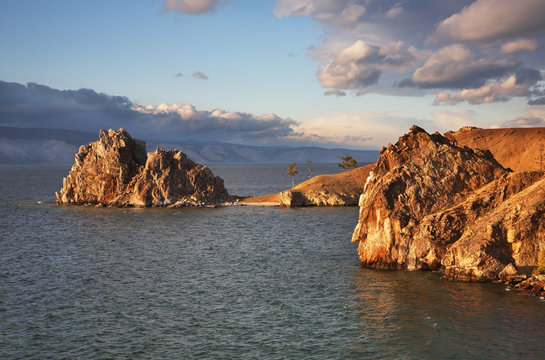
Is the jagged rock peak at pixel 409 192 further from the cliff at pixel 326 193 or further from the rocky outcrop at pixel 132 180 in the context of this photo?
the rocky outcrop at pixel 132 180

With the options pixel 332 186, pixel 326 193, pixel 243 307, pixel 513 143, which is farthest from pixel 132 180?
pixel 513 143

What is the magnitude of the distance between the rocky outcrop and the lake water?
172ft

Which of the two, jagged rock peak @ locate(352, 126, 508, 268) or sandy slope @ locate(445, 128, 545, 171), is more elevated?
sandy slope @ locate(445, 128, 545, 171)

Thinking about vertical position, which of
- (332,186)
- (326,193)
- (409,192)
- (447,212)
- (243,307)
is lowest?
(243,307)

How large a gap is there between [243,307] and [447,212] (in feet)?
73.4

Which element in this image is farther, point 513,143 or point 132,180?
point 513,143

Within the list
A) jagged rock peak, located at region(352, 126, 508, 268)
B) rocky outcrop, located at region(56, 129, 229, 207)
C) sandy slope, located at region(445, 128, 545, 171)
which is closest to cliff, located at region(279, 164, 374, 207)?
rocky outcrop, located at region(56, 129, 229, 207)

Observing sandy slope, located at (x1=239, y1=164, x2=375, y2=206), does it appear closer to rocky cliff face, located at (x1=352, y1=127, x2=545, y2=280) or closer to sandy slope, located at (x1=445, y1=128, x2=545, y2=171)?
sandy slope, located at (x1=445, y1=128, x2=545, y2=171)

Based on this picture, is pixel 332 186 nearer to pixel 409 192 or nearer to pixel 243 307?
pixel 409 192

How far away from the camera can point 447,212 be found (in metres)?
47.7

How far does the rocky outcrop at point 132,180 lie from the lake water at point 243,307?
5253 cm

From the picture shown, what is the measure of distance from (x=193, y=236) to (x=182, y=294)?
35078mm

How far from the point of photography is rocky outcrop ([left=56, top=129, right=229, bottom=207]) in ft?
399

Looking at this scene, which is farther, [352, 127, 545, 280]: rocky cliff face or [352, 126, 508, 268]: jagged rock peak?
[352, 126, 508, 268]: jagged rock peak
